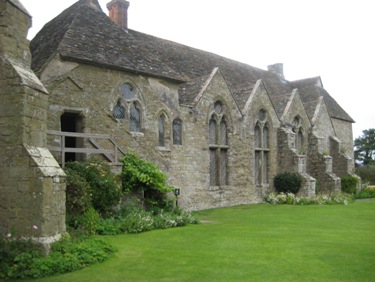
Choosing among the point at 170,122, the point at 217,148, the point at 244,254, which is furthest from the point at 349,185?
the point at 244,254

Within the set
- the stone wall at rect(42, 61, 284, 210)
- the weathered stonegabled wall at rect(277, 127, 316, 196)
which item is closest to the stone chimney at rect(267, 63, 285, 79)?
the weathered stonegabled wall at rect(277, 127, 316, 196)

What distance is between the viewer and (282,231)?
465 inches

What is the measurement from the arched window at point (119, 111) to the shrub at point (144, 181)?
1.93 metres

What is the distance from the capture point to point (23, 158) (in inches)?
328

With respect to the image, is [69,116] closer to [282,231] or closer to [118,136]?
[118,136]

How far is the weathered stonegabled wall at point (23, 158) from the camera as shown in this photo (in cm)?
814

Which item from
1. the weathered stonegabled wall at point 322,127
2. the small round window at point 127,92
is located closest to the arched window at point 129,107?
the small round window at point 127,92

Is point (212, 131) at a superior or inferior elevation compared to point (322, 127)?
inferior

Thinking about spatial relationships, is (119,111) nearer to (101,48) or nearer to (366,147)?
(101,48)

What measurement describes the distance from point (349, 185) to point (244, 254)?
2311 centimetres

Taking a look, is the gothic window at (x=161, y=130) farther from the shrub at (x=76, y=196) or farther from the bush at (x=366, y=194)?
the bush at (x=366, y=194)

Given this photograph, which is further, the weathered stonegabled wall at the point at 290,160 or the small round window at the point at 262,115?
the small round window at the point at 262,115

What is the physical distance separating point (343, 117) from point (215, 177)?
20823mm

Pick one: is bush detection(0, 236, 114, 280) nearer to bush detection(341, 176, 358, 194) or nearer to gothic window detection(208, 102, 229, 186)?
gothic window detection(208, 102, 229, 186)
